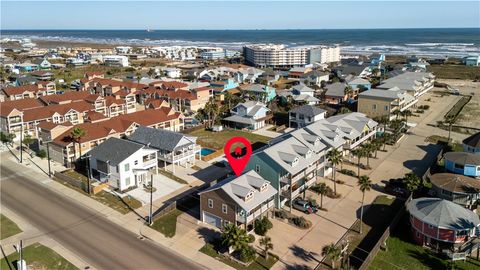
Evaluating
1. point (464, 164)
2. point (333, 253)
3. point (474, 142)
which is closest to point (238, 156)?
point (333, 253)

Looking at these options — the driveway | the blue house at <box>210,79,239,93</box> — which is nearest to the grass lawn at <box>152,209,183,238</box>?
the driveway

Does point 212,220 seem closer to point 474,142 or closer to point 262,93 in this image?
point 474,142

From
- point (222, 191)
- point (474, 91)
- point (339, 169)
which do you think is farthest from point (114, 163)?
point (474, 91)

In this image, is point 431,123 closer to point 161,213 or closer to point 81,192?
point 161,213

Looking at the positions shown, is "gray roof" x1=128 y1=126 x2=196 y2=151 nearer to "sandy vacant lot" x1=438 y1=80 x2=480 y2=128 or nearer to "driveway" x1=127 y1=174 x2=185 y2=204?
"driveway" x1=127 y1=174 x2=185 y2=204

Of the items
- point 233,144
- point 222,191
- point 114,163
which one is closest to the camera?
point 222,191
